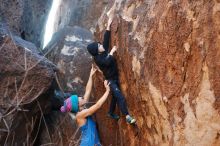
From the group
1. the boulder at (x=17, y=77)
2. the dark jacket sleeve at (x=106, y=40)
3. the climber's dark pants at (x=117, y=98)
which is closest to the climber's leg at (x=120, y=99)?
the climber's dark pants at (x=117, y=98)

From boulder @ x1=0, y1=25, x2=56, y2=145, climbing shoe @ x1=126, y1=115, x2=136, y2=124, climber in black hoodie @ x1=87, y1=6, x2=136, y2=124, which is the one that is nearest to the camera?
climbing shoe @ x1=126, y1=115, x2=136, y2=124

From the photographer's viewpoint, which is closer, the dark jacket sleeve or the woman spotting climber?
the woman spotting climber

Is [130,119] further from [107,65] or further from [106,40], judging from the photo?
[106,40]

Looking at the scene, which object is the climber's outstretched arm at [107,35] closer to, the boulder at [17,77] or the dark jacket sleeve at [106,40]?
the dark jacket sleeve at [106,40]

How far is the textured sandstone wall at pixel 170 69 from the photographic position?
3820 millimetres

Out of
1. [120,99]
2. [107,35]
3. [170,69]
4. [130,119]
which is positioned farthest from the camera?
[107,35]

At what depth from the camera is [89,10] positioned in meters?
11.1

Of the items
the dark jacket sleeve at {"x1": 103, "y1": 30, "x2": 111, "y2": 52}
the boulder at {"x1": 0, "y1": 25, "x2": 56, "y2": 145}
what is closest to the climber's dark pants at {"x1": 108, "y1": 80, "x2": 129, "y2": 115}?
the dark jacket sleeve at {"x1": 103, "y1": 30, "x2": 111, "y2": 52}

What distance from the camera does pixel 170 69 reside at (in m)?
4.36

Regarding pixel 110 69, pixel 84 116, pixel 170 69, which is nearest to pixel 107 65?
pixel 110 69

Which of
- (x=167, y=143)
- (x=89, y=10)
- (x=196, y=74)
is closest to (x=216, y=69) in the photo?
(x=196, y=74)

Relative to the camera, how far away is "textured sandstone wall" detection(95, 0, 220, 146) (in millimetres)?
3820

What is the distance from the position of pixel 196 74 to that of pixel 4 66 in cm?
423

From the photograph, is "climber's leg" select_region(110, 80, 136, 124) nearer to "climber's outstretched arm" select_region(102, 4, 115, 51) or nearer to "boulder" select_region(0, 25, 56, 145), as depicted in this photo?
"climber's outstretched arm" select_region(102, 4, 115, 51)
